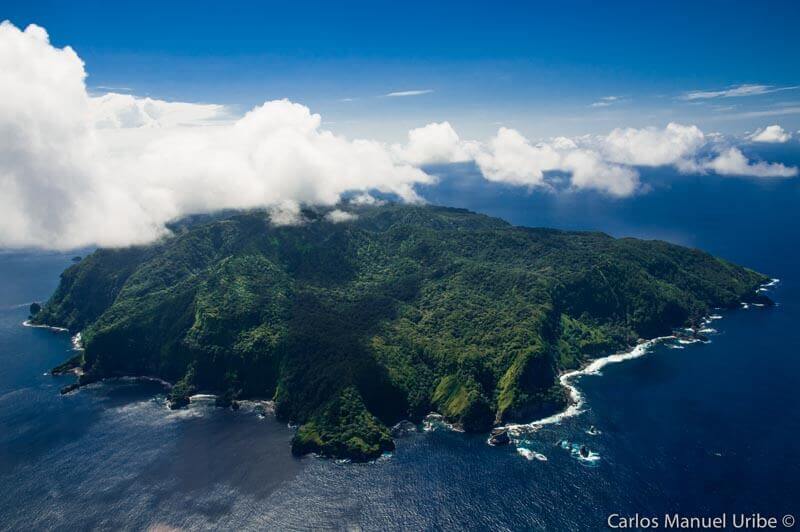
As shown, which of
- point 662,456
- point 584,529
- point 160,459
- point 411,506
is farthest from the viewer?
point 160,459

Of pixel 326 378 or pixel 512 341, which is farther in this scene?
pixel 512 341

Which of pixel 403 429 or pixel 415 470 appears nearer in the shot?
pixel 415 470

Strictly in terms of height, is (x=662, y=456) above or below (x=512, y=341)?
below

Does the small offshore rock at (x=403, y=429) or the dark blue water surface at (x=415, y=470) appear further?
the small offshore rock at (x=403, y=429)

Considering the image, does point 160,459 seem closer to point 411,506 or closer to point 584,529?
point 411,506

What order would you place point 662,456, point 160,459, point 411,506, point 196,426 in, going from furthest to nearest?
point 196,426 < point 160,459 < point 662,456 < point 411,506

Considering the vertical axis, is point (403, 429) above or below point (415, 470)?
above

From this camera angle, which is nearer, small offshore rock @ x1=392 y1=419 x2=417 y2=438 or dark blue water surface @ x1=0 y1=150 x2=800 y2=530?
dark blue water surface @ x1=0 y1=150 x2=800 y2=530

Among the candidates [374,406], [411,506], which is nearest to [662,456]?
[411,506]

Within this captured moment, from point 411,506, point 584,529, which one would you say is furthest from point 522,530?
point 411,506
